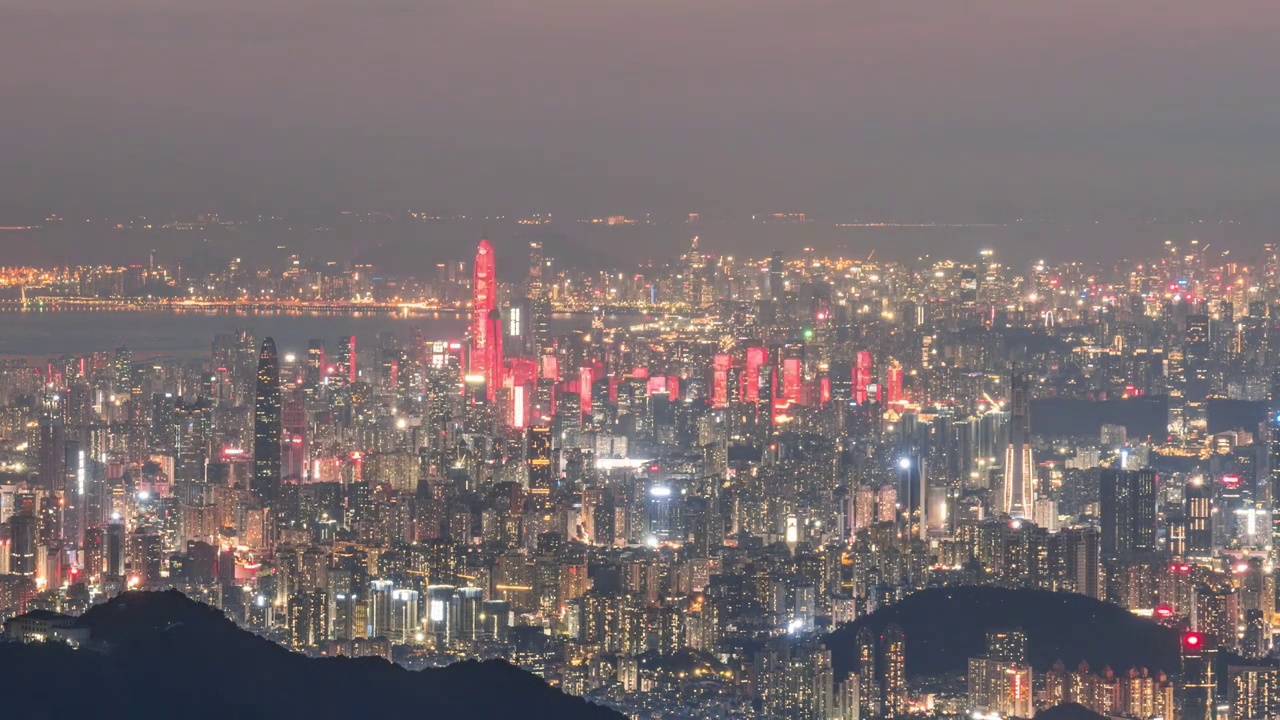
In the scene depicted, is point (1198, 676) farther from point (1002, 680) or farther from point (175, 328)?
point (175, 328)

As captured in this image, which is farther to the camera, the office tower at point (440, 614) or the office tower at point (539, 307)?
the office tower at point (539, 307)

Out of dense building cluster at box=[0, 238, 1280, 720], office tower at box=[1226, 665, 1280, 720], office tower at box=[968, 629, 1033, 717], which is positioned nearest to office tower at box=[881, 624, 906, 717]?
dense building cluster at box=[0, 238, 1280, 720]

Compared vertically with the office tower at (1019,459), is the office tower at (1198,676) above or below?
below

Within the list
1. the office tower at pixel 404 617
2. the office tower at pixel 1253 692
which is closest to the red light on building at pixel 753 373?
the office tower at pixel 404 617

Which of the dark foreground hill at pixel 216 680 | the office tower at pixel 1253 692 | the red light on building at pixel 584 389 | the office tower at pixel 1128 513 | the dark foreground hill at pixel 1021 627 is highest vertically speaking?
the red light on building at pixel 584 389

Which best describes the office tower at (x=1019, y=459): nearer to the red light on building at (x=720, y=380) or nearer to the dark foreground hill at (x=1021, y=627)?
the red light on building at (x=720, y=380)

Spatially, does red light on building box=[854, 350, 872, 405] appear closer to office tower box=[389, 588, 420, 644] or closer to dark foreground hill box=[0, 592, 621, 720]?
office tower box=[389, 588, 420, 644]

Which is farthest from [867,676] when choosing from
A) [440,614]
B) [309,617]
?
[309,617]
